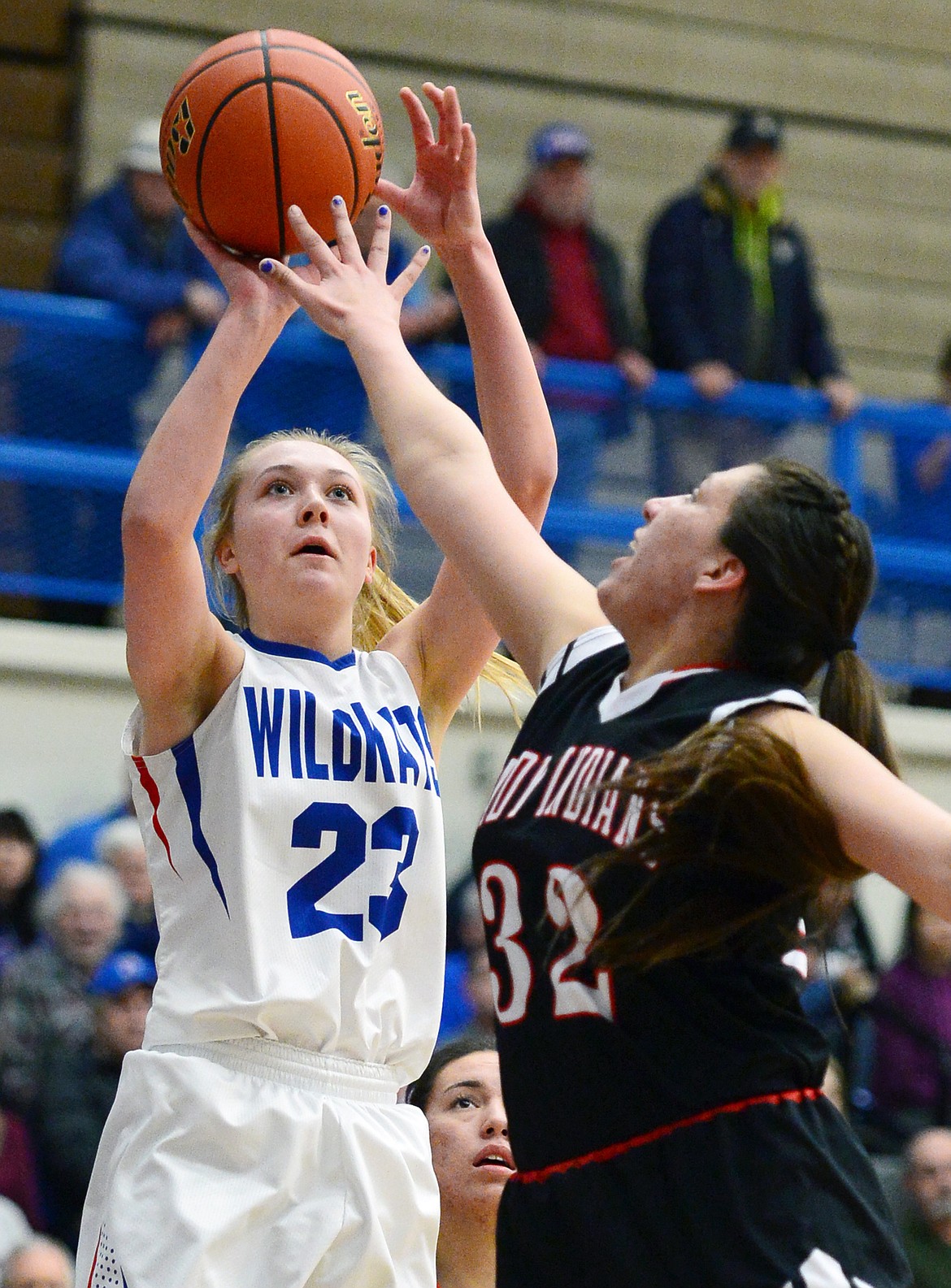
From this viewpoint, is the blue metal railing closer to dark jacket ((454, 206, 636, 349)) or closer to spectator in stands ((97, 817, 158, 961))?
dark jacket ((454, 206, 636, 349))

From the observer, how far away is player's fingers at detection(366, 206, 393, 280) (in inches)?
123

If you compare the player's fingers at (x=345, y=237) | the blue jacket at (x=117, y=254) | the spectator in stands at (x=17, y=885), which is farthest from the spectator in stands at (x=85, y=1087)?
the player's fingers at (x=345, y=237)

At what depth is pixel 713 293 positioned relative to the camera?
8.14 meters

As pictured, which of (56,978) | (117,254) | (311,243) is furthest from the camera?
(117,254)

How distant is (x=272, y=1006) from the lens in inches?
118

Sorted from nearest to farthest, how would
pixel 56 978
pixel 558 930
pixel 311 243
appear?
pixel 558 930
pixel 311 243
pixel 56 978

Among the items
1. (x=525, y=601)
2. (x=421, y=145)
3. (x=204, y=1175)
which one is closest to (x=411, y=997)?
(x=204, y=1175)

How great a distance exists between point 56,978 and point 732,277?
13.2 ft

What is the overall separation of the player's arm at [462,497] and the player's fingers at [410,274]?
12 centimetres

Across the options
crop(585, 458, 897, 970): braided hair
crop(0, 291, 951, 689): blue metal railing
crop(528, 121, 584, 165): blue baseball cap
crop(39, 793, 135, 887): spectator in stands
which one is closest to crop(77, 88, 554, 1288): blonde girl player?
crop(585, 458, 897, 970): braided hair

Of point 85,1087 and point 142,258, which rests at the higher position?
point 142,258

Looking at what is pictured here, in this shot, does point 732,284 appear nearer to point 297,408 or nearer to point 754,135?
point 754,135

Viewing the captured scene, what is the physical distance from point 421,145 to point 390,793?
109 centimetres

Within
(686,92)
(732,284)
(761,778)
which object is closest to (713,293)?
(732,284)
